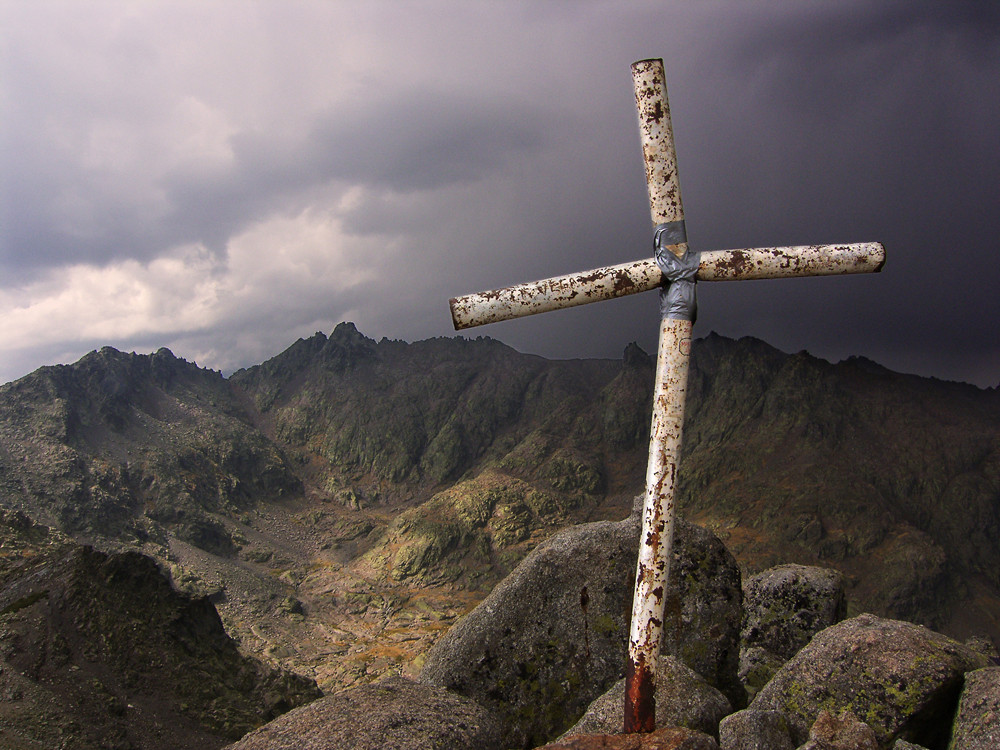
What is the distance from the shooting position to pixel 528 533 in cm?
13375

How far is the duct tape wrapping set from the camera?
5.65 metres

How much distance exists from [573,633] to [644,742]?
20.2 feet

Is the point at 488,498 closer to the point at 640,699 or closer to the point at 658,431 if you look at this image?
the point at 640,699

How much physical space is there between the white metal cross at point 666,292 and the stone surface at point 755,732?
1949 millimetres

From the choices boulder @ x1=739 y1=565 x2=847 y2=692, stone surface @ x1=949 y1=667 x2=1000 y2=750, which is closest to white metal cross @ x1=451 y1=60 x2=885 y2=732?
stone surface @ x1=949 y1=667 x2=1000 y2=750

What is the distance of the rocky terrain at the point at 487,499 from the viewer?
99.8 metres

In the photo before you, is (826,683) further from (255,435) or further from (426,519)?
(255,435)

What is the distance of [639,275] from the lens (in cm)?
576

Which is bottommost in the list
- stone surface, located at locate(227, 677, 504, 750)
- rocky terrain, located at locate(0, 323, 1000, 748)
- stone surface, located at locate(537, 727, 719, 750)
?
rocky terrain, located at locate(0, 323, 1000, 748)

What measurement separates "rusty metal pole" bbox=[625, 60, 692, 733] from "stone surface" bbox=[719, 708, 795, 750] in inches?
75.6

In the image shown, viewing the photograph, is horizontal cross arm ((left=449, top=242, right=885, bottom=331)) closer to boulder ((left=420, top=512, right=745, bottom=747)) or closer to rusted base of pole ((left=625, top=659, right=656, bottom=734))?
rusted base of pole ((left=625, top=659, right=656, bottom=734))

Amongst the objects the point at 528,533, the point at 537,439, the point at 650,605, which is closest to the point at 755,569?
the point at 528,533

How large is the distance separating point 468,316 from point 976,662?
9.77m

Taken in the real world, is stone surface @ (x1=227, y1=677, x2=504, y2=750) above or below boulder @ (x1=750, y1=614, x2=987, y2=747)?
above
